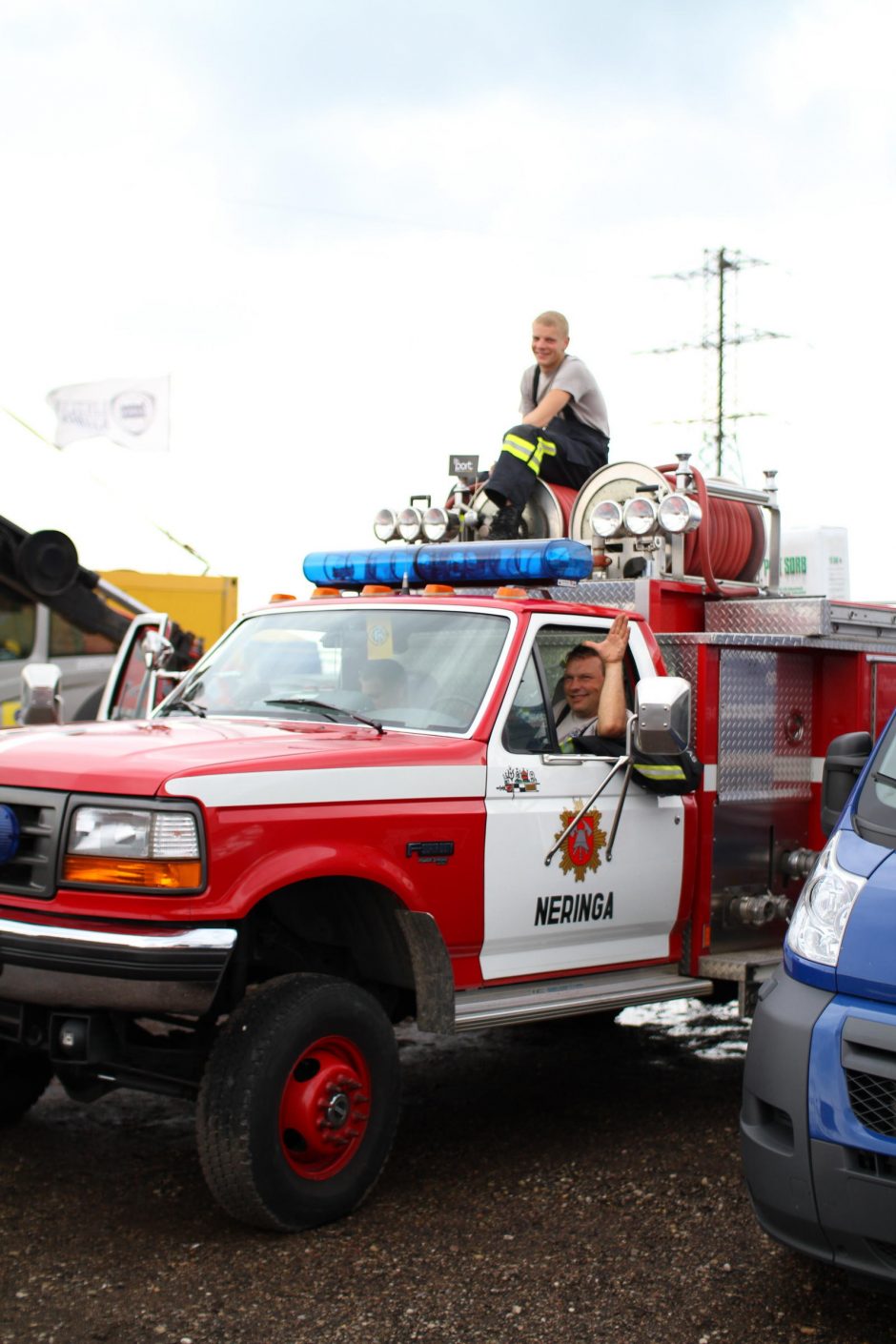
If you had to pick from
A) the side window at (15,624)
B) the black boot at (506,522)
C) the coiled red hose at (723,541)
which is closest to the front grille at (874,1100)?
the coiled red hose at (723,541)

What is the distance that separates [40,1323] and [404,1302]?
3.37 ft

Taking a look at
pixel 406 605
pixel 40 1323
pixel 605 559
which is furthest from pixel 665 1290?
pixel 605 559

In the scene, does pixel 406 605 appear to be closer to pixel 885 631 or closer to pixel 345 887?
pixel 345 887

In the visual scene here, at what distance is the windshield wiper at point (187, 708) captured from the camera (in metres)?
6.15

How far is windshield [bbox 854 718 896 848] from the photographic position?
432 centimetres

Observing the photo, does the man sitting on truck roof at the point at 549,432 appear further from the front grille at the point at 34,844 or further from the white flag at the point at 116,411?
the white flag at the point at 116,411

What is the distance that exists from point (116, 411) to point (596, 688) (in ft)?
59.1

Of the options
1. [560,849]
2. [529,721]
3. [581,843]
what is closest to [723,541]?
[529,721]

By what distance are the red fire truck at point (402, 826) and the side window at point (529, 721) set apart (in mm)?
16

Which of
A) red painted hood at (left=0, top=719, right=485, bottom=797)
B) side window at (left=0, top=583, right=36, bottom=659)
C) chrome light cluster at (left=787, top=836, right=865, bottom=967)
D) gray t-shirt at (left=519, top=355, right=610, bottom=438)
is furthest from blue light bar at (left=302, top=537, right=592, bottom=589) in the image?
side window at (left=0, top=583, right=36, bottom=659)

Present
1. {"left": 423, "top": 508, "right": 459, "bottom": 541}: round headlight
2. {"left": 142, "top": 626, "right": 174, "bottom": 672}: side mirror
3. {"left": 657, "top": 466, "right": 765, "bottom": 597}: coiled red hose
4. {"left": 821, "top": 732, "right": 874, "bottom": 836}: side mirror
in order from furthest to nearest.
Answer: {"left": 423, "top": 508, "right": 459, "bottom": 541}: round headlight → {"left": 142, "top": 626, "right": 174, "bottom": 672}: side mirror → {"left": 657, "top": 466, "right": 765, "bottom": 597}: coiled red hose → {"left": 821, "top": 732, "right": 874, "bottom": 836}: side mirror

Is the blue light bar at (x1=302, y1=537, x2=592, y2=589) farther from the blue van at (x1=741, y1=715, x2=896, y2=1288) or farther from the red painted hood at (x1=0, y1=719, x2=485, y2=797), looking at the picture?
the blue van at (x1=741, y1=715, x2=896, y2=1288)

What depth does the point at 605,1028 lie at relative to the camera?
8.51m

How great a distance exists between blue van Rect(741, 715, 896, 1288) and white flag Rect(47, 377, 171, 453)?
64.8 feet
